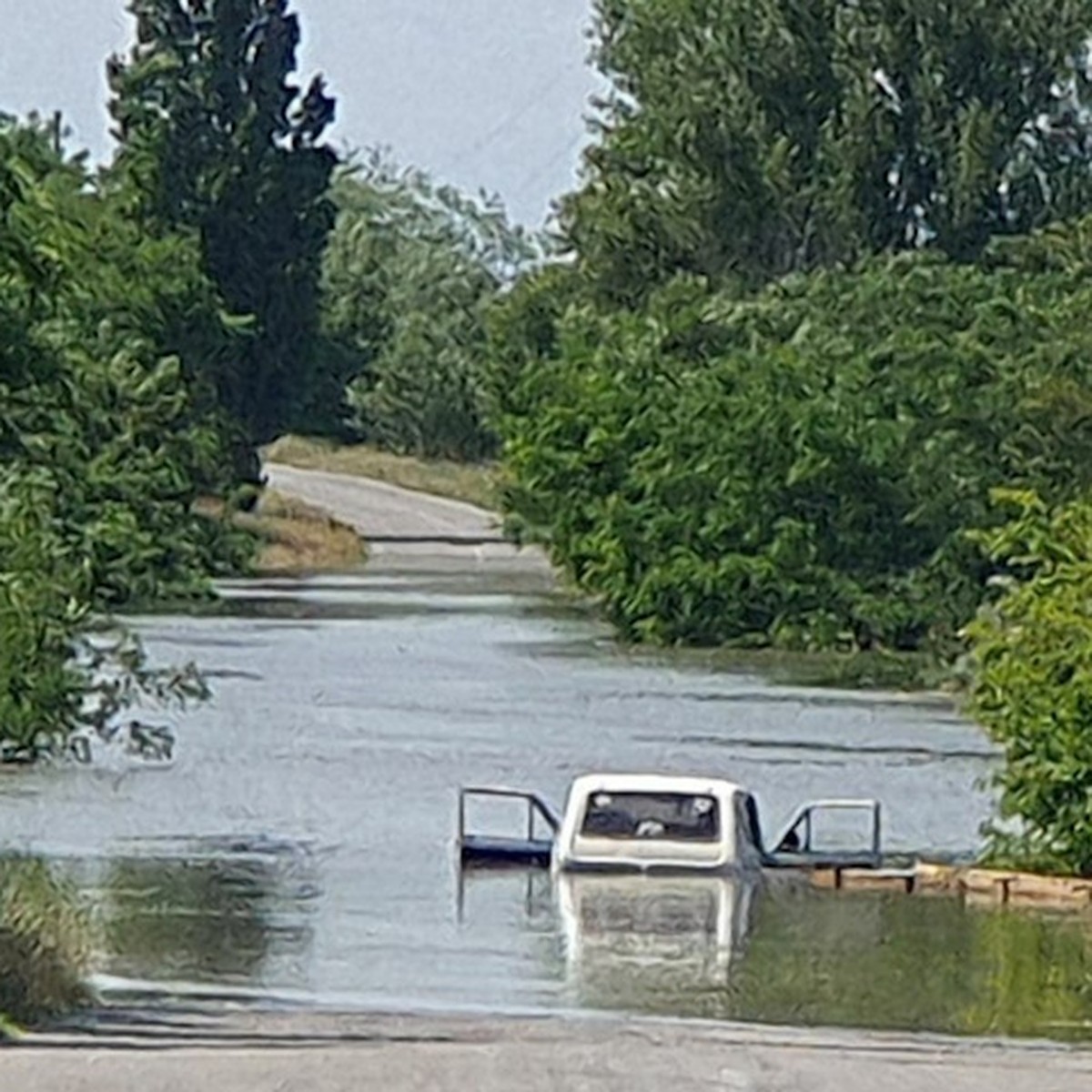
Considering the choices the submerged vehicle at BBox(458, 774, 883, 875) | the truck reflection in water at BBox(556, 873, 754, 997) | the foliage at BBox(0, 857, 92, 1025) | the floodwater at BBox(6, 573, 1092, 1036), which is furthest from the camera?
the submerged vehicle at BBox(458, 774, 883, 875)

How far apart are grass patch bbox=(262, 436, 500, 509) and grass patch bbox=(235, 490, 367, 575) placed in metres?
13.8

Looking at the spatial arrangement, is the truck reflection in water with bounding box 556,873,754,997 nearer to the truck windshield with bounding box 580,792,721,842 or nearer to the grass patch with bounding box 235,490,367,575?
the truck windshield with bounding box 580,792,721,842

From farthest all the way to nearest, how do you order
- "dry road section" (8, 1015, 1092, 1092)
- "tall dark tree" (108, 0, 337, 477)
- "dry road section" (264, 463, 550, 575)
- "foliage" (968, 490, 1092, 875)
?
"dry road section" (264, 463, 550, 575)
"tall dark tree" (108, 0, 337, 477)
"foliage" (968, 490, 1092, 875)
"dry road section" (8, 1015, 1092, 1092)

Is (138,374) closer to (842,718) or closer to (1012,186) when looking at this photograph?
(842,718)

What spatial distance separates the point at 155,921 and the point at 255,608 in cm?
4303

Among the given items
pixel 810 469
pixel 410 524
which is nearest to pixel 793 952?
pixel 810 469

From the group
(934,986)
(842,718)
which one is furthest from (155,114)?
(934,986)

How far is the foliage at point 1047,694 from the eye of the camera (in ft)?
97.9

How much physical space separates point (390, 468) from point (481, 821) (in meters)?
77.6

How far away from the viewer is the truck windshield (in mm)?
30703

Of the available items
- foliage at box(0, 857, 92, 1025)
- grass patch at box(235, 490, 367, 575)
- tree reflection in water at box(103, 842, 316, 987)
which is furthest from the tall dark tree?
foliage at box(0, 857, 92, 1025)

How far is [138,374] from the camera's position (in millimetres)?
54781

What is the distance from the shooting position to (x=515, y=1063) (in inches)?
500

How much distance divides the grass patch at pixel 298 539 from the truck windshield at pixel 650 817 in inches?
2050
